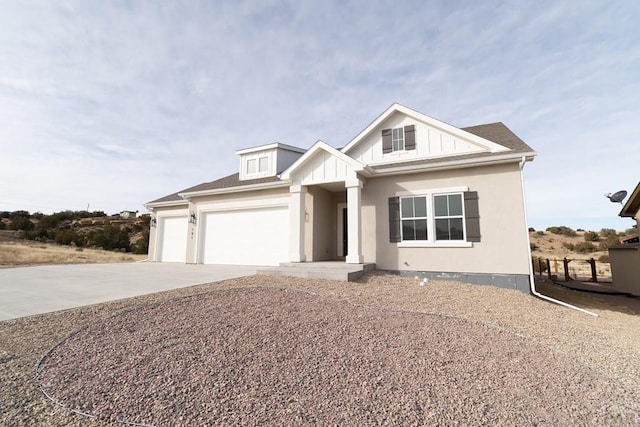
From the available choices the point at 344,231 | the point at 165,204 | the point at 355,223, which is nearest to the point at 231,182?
the point at 165,204

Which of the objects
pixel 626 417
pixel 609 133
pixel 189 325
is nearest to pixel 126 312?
pixel 189 325

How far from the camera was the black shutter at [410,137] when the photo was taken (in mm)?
10383

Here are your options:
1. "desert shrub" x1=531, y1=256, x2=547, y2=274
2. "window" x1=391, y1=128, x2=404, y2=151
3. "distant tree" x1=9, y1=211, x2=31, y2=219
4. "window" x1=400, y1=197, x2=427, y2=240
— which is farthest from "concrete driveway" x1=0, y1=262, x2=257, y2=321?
"distant tree" x1=9, y1=211, x2=31, y2=219

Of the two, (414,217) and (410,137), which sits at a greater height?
(410,137)

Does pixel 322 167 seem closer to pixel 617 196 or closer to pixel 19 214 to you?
pixel 617 196

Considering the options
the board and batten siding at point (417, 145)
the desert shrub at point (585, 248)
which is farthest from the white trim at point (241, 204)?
the desert shrub at point (585, 248)

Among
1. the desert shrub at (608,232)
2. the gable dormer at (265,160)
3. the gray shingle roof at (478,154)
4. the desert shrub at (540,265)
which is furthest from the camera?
the desert shrub at (608,232)

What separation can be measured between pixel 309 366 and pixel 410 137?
29.7 feet

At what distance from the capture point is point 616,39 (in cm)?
820

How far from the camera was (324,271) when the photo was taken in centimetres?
821

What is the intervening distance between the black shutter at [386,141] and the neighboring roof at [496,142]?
906mm

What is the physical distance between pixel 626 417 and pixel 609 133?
43.2ft

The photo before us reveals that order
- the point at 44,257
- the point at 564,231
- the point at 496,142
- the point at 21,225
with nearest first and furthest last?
the point at 496,142 < the point at 44,257 < the point at 21,225 < the point at 564,231

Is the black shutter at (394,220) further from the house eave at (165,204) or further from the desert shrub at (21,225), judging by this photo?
the desert shrub at (21,225)
